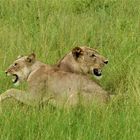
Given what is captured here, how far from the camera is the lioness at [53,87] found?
5.37m

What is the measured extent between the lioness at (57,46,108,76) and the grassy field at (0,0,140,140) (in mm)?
190

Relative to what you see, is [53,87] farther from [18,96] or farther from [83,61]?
[83,61]

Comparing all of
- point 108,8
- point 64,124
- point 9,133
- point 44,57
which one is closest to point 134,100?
point 64,124

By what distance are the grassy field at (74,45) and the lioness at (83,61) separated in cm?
19

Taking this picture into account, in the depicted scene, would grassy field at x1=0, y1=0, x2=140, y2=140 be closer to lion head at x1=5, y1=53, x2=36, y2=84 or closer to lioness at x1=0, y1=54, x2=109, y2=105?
lion head at x1=5, y1=53, x2=36, y2=84

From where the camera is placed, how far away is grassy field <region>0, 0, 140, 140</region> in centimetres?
445

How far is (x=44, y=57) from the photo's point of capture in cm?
657

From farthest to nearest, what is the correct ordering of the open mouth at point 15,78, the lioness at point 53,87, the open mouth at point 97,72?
the open mouth at point 97,72
the open mouth at point 15,78
the lioness at point 53,87

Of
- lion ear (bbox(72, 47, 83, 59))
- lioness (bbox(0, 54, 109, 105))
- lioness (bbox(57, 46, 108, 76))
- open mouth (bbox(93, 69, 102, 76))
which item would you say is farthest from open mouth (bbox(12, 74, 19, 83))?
open mouth (bbox(93, 69, 102, 76))

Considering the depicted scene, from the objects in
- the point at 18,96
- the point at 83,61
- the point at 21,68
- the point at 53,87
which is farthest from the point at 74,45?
the point at 18,96

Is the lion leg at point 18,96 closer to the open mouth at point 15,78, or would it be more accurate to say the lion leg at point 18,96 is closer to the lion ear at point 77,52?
the open mouth at point 15,78

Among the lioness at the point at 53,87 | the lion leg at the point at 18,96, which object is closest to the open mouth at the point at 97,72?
the lioness at the point at 53,87

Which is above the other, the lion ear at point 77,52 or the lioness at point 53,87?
the lion ear at point 77,52

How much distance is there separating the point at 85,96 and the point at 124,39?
1.61 meters
